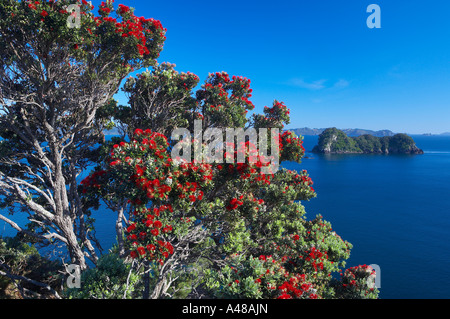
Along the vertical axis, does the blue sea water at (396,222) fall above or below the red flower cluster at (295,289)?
below

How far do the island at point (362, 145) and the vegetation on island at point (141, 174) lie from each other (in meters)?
172

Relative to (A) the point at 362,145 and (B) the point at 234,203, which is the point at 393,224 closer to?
(B) the point at 234,203

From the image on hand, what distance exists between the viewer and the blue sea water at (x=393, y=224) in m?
32.3

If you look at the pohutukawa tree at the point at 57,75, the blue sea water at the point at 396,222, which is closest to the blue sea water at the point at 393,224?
the blue sea water at the point at 396,222

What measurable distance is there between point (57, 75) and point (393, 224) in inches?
2351

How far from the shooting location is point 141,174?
275 inches

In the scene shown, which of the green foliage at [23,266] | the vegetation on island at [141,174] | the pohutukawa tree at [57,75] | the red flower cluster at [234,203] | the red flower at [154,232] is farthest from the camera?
the green foliage at [23,266]

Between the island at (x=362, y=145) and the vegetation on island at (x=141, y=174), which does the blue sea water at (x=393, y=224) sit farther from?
the island at (x=362, y=145)

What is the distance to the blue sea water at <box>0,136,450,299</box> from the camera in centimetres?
3228

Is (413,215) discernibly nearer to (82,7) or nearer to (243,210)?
(243,210)

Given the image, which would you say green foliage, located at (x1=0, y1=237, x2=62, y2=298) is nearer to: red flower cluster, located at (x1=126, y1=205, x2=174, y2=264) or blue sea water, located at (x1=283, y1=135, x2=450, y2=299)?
red flower cluster, located at (x1=126, y1=205, x2=174, y2=264)

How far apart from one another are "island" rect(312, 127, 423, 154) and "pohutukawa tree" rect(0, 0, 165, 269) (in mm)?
176287

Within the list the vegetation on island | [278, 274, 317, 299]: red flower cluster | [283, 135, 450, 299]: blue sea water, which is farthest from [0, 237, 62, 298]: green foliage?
[283, 135, 450, 299]: blue sea water

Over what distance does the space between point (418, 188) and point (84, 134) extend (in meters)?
92.9
